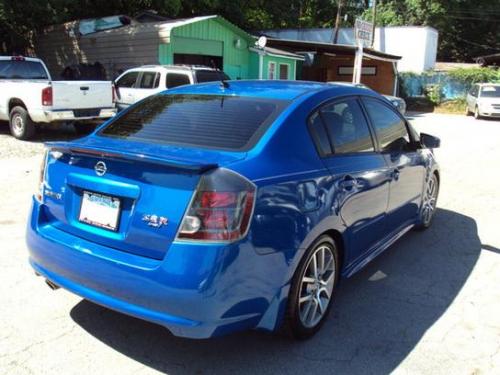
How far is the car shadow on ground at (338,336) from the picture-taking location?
9.93 feet

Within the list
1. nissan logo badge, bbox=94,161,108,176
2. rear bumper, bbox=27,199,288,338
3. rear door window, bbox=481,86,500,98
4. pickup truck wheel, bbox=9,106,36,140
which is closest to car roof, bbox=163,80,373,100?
nissan logo badge, bbox=94,161,108,176

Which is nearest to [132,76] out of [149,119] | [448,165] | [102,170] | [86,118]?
[86,118]

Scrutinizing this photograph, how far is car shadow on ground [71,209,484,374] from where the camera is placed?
9.93 feet

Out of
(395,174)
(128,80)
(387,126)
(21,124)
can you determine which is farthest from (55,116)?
(395,174)

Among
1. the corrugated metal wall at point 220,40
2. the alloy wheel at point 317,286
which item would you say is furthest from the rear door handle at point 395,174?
the corrugated metal wall at point 220,40

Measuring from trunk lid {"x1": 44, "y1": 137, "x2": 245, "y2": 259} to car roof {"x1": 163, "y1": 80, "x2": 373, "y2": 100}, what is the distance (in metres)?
0.87

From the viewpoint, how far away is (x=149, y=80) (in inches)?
505

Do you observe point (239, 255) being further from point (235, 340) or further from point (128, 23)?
point (128, 23)

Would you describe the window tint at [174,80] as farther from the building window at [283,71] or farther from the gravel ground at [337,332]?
the building window at [283,71]

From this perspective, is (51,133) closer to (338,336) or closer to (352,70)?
(338,336)

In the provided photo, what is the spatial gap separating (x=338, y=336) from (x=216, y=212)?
1.40 metres

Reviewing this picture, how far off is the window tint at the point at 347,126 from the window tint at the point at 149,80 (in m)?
9.35

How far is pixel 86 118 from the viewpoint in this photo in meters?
11.0

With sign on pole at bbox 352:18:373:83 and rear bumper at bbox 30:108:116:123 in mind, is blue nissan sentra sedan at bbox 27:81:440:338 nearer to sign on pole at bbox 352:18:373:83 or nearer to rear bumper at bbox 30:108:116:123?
rear bumper at bbox 30:108:116:123
